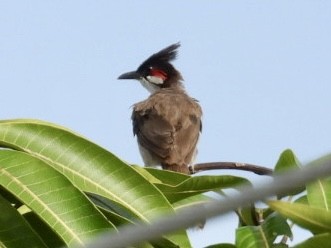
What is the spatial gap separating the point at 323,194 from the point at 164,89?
855 centimetres

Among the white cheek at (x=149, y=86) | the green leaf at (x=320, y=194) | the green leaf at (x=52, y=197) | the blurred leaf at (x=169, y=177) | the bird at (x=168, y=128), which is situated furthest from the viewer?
the white cheek at (x=149, y=86)

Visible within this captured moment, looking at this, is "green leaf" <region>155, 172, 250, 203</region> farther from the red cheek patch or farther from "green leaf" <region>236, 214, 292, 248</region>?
the red cheek patch

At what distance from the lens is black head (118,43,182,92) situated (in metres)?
10.9

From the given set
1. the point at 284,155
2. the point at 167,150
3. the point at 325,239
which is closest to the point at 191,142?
the point at 167,150

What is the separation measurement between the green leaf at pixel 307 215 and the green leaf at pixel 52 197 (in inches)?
20.4

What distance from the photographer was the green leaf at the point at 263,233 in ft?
5.98

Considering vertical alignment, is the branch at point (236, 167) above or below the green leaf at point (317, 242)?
below

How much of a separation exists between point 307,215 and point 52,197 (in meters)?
0.70

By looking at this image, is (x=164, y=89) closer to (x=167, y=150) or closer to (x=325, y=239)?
(x=167, y=150)

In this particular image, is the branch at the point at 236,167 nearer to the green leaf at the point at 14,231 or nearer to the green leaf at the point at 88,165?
the green leaf at the point at 88,165

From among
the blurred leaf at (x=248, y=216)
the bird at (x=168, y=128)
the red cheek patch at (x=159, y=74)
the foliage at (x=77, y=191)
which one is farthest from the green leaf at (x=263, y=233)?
the red cheek patch at (x=159, y=74)

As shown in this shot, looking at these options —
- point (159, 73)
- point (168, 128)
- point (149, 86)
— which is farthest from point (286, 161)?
point (149, 86)

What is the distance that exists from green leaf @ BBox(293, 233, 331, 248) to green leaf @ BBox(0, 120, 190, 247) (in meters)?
0.56

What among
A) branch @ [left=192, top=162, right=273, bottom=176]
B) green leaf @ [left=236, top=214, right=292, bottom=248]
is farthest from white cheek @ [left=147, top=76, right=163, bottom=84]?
green leaf @ [left=236, top=214, right=292, bottom=248]
